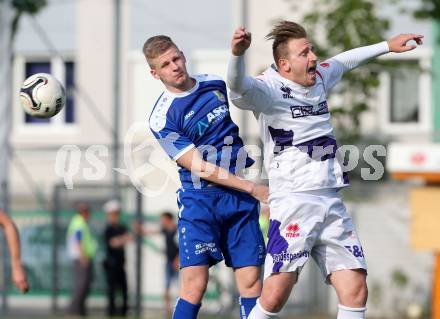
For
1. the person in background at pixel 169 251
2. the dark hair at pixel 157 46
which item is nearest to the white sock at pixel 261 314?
the dark hair at pixel 157 46

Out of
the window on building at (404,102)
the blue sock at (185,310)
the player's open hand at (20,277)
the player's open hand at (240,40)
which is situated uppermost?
the window on building at (404,102)

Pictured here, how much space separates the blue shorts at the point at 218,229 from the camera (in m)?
7.78

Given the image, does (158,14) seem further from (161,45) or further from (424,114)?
(161,45)

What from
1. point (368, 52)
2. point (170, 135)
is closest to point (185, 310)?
point (170, 135)

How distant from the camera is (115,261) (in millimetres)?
17812

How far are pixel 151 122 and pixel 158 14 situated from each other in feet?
51.0

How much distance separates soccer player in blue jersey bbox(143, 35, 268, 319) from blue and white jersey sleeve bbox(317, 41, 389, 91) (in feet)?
2.39

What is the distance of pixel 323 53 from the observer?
59.2ft

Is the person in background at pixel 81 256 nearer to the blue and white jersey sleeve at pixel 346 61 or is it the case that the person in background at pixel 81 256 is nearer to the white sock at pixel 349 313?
the blue and white jersey sleeve at pixel 346 61

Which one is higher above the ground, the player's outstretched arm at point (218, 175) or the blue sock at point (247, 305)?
the player's outstretched arm at point (218, 175)

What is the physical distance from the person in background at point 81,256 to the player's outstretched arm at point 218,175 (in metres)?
10.3

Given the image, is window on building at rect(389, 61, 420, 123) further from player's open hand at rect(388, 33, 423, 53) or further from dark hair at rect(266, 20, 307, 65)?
dark hair at rect(266, 20, 307, 65)

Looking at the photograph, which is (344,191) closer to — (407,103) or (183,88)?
(407,103)

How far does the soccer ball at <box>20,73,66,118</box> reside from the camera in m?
8.51
